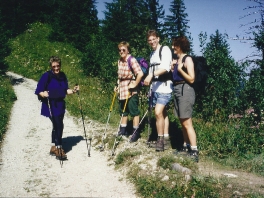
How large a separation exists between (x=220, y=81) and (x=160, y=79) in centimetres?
340

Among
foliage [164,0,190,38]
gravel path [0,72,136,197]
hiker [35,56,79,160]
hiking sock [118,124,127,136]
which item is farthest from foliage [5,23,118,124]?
foliage [164,0,190,38]

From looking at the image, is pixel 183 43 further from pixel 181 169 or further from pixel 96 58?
pixel 96 58

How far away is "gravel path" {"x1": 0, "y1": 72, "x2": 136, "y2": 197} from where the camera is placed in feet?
15.0

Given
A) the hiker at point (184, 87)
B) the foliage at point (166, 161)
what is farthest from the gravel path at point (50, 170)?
the hiker at point (184, 87)

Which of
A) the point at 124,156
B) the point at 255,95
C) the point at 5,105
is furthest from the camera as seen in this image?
the point at 5,105

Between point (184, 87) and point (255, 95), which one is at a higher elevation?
point (184, 87)

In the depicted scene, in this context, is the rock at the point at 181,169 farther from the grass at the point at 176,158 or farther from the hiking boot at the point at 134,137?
the hiking boot at the point at 134,137

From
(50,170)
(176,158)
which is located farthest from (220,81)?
(50,170)

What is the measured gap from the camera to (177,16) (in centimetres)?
4031

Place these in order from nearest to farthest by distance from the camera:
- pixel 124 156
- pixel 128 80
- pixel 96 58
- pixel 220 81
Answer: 1. pixel 124 156
2. pixel 128 80
3. pixel 220 81
4. pixel 96 58

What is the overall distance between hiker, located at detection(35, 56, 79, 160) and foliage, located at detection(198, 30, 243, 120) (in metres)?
4.52

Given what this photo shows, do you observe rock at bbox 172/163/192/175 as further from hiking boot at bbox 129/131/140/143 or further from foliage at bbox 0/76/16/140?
foliage at bbox 0/76/16/140

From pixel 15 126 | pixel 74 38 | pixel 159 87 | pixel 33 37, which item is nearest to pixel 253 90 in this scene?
pixel 159 87

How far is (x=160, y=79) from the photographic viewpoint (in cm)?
546
